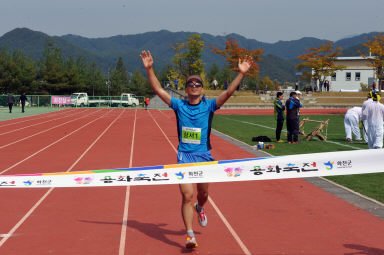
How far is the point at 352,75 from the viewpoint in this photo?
88.7m

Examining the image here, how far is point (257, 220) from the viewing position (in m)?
6.39

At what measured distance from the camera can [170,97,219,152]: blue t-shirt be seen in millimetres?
5203

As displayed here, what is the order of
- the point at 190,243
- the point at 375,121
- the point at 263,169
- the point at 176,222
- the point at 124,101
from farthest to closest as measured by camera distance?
the point at 124,101
the point at 375,121
the point at 176,222
the point at 263,169
the point at 190,243

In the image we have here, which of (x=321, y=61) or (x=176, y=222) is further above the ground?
(x=321, y=61)

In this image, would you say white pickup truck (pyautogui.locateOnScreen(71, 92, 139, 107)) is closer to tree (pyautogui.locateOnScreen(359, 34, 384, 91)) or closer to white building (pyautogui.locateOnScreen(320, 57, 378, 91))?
tree (pyautogui.locateOnScreen(359, 34, 384, 91))

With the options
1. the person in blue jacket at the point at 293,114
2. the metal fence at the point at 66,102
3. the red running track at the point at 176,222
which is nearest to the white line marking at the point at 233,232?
the red running track at the point at 176,222

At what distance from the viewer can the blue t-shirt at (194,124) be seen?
520 cm

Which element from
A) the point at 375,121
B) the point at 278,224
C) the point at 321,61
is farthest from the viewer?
the point at 321,61

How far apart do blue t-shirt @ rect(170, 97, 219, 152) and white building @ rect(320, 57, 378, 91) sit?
87774 mm

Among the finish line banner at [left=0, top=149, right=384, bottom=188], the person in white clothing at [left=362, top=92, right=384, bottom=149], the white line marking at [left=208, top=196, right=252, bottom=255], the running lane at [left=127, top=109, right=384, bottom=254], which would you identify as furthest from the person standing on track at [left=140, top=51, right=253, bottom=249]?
the person in white clothing at [left=362, top=92, right=384, bottom=149]

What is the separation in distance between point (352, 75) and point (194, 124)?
89.7 metres

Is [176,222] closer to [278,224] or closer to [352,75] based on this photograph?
[278,224]

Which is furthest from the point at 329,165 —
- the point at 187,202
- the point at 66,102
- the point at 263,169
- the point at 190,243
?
the point at 66,102

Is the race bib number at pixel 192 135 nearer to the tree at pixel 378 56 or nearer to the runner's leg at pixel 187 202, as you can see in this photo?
the runner's leg at pixel 187 202
